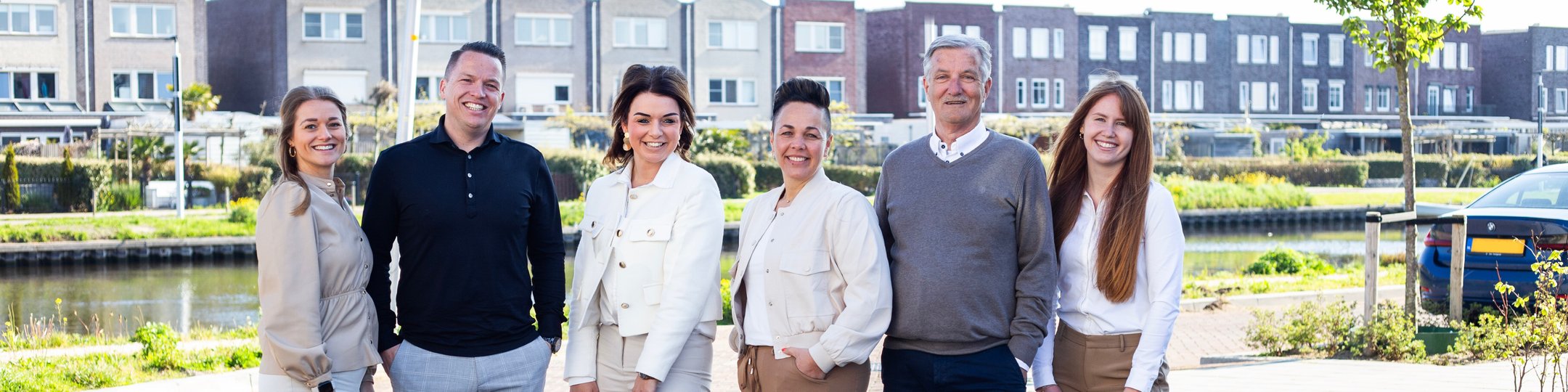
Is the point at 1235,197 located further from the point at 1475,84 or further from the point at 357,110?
the point at 1475,84

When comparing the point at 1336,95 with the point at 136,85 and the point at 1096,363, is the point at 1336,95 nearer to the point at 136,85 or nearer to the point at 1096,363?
the point at 136,85

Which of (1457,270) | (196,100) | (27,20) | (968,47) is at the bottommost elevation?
(1457,270)

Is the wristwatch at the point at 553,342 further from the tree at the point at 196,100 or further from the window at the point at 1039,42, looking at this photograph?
the window at the point at 1039,42

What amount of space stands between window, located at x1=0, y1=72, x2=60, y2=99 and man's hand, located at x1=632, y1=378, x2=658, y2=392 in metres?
43.6

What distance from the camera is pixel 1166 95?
60.3 metres

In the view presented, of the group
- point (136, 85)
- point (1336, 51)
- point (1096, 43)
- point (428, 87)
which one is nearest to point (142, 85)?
point (136, 85)

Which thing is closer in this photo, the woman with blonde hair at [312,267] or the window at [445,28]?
the woman with blonde hair at [312,267]

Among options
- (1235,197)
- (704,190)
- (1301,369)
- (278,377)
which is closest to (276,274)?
(278,377)

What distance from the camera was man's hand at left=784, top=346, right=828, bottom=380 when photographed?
151 inches

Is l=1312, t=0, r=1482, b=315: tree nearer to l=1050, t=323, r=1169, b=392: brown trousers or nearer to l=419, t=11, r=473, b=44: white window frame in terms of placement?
l=1050, t=323, r=1169, b=392: brown trousers

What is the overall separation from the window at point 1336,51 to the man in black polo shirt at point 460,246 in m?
65.7

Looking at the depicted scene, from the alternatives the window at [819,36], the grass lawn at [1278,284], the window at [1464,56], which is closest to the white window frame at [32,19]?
the window at [819,36]

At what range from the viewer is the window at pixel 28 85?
4072 cm

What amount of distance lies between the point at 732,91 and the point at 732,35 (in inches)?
85.6
